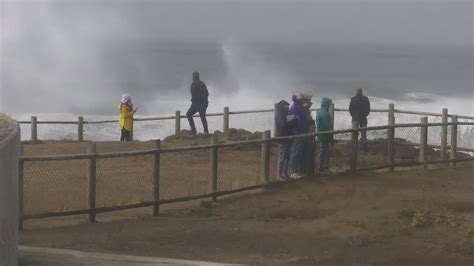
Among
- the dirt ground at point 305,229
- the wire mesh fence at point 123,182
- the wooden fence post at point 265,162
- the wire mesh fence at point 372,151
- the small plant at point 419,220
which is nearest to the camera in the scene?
the dirt ground at point 305,229

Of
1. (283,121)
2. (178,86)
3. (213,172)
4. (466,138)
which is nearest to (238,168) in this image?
(283,121)

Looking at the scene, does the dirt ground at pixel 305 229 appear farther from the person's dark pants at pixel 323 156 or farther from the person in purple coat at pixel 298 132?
Result: the person's dark pants at pixel 323 156

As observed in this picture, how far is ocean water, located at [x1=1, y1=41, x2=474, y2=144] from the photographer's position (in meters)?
42.1

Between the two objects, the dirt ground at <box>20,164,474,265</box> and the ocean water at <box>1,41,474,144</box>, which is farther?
the ocean water at <box>1,41,474,144</box>

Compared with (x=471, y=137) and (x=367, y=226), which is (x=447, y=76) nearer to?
(x=471, y=137)

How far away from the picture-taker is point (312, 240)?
967cm

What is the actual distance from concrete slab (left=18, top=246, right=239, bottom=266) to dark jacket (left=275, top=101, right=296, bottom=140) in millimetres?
5633

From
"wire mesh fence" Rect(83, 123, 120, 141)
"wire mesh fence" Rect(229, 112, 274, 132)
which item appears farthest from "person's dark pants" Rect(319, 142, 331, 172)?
"wire mesh fence" Rect(83, 123, 120, 141)

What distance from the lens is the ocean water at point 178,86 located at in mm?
42062

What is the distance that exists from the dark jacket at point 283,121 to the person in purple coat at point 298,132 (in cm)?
9

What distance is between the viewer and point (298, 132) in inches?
541

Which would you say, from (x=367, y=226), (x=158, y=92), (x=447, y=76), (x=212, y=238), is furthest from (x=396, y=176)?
(x=447, y=76)

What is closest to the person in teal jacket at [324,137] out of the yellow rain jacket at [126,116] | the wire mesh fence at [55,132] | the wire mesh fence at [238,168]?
the wire mesh fence at [238,168]

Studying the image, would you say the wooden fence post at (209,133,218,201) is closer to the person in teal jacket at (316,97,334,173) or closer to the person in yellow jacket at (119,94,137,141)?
the person in teal jacket at (316,97,334,173)
